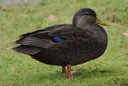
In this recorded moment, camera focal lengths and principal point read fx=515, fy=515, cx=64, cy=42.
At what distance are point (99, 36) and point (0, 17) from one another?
5.74m

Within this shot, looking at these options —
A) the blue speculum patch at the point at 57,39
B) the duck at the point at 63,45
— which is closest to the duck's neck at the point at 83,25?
the duck at the point at 63,45

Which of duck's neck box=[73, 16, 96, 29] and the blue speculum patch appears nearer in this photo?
the blue speculum patch

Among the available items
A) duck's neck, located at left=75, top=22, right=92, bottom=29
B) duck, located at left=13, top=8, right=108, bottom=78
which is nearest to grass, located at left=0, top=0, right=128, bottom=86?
duck, located at left=13, top=8, right=108, bottom=78

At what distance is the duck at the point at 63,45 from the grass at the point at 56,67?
32 centimetres

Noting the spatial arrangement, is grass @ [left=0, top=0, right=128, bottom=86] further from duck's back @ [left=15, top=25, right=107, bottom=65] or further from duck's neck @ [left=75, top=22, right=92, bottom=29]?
duck's neck @ [left=75, top=22, right=92, bottom=29]

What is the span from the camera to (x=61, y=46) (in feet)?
24.4

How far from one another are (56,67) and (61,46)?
113 centimetres

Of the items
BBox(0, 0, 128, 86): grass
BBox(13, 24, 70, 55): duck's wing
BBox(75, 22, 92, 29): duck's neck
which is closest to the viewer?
BBox(13, 24, 70, 55): duck's wing

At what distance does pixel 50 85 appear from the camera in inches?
289

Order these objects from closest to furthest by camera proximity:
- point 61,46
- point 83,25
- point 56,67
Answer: point 61,46
point 83,25
point 56,67

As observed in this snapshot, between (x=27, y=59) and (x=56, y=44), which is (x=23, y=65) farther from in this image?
(x=56, y=44)

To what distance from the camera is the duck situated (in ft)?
24.4

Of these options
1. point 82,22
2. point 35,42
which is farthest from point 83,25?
point 35,42

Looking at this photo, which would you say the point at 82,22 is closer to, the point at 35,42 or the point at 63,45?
the point at 63,45
